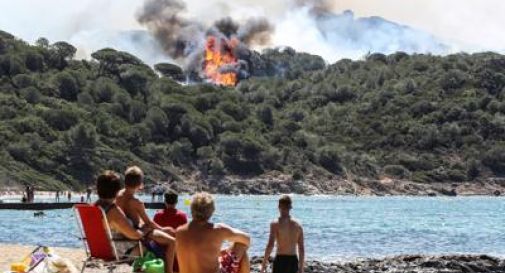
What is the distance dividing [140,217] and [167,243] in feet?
1.71

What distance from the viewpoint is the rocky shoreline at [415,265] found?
25172 mm

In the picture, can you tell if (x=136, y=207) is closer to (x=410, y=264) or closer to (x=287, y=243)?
(x=287, y=243)

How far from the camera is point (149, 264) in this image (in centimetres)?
945

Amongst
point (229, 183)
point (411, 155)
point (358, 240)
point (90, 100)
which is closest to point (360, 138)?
point (411, 155)

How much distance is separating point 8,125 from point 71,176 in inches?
568

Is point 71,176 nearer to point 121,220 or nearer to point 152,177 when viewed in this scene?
point 152,177

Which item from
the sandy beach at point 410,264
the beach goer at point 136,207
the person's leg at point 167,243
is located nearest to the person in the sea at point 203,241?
the person's leg at point 167,243

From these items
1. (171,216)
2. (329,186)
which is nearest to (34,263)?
(171,216)

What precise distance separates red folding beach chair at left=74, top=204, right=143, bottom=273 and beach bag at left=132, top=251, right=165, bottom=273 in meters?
0.11

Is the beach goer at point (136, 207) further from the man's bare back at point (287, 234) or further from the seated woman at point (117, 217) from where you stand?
the man's bare back at point (287, 234)

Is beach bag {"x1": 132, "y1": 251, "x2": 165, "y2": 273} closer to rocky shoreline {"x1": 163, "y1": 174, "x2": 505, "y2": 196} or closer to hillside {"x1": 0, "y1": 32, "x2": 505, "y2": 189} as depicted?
hillside {"x1": 0, "y1": 32, "x2": 505, "y2": 189}

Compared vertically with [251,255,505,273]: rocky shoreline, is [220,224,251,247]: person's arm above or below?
above

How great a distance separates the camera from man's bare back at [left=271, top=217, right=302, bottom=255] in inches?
447

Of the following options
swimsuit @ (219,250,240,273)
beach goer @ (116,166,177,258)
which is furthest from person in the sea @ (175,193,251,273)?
beach goer @ (116,166,177,258)
